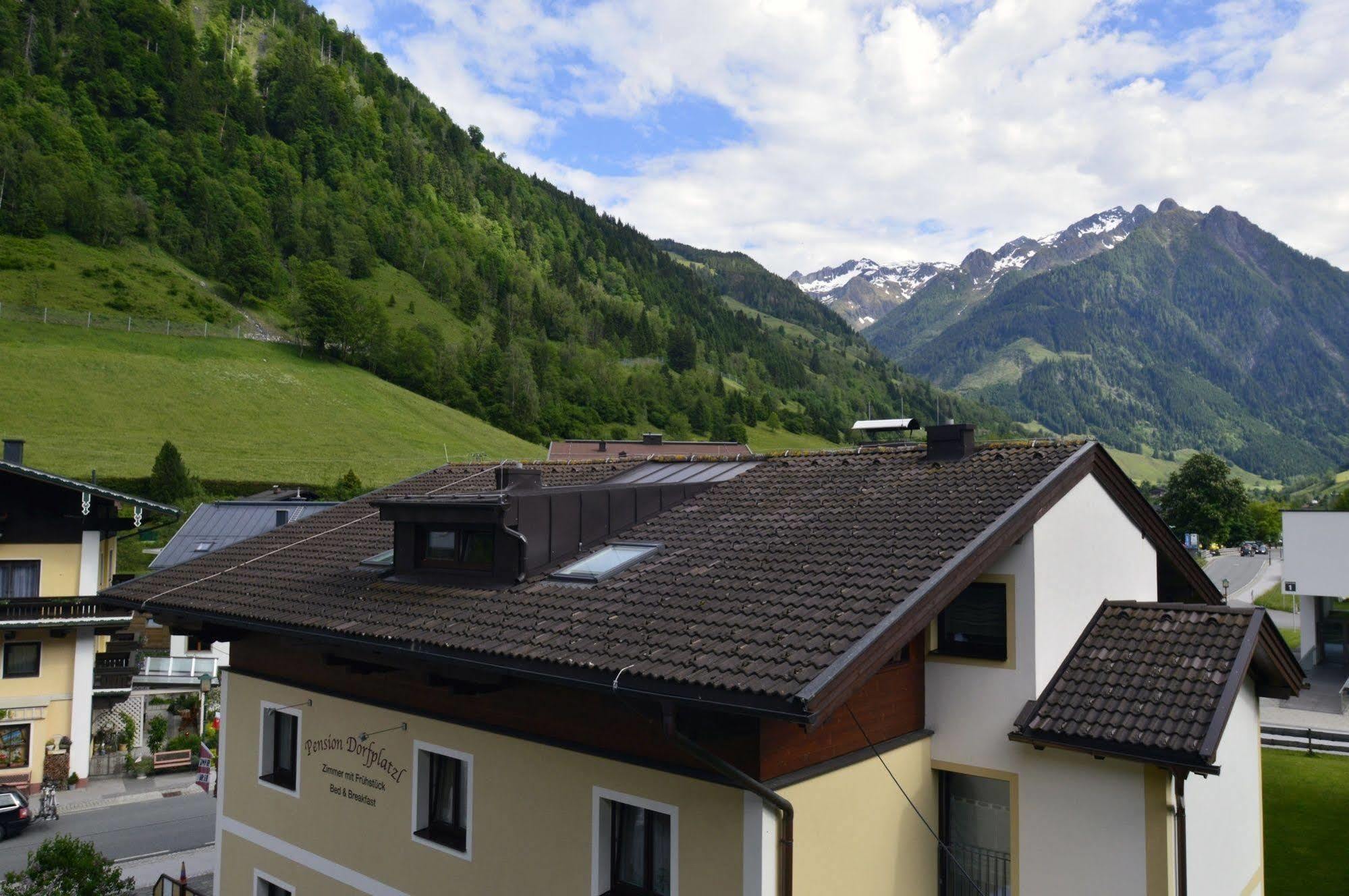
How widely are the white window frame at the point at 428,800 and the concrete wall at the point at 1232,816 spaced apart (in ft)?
24.5

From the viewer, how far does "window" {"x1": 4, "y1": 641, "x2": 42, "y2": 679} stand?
26.0 m

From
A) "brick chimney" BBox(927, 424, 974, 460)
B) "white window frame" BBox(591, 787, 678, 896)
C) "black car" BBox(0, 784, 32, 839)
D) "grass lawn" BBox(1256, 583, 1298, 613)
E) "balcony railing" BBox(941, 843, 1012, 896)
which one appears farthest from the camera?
"grass lawn" BBox(1256, 583, 1298, 613)

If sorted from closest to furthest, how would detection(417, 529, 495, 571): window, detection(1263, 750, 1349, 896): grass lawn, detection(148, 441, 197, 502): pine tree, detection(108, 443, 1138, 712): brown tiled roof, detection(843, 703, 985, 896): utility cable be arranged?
detection(108, 443, 1138, 712): brown tiled roof, detection(843, 703, 985, 896): utility cable, detection(417, 529, 495, 571): window, detection(1263, 750, 1349, 896): grass lawn, detection(148, 441, 197, 502): pine tree

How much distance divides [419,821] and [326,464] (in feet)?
227

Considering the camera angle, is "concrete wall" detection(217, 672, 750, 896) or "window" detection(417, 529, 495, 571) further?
"window" detection(417, 529, 495, 571)

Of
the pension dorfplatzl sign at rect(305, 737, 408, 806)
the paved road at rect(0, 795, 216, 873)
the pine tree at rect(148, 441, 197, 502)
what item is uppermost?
the pine tree at rect(148, 441, 197, 502)

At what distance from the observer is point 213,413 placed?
261ft

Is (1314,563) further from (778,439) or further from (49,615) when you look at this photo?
(778,439)

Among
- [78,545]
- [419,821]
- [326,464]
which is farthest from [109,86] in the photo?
[419,821]

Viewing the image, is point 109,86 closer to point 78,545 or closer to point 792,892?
point 78,545

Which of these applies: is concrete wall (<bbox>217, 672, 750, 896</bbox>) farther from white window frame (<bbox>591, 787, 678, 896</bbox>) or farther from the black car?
the black car

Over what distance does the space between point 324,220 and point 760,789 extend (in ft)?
530

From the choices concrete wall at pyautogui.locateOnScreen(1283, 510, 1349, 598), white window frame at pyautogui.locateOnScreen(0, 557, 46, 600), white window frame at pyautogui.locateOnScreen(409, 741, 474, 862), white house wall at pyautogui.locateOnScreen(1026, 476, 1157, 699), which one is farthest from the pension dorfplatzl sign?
concrete wall at pyautogui.locateOnScreen(1283, 510, 1349, 598)

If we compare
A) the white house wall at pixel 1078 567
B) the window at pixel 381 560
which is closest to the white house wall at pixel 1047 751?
the white house wall at pixel 1078 567
